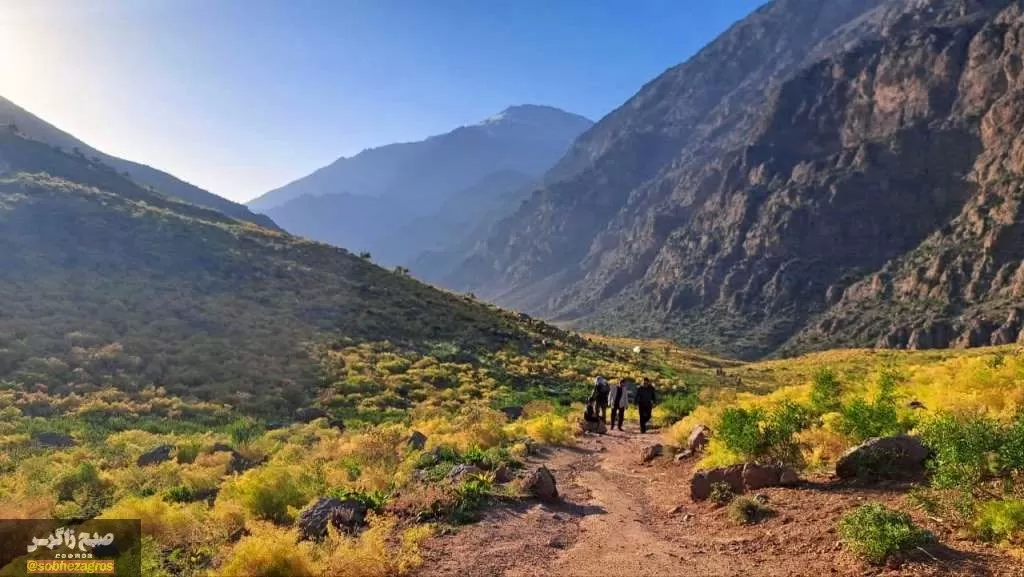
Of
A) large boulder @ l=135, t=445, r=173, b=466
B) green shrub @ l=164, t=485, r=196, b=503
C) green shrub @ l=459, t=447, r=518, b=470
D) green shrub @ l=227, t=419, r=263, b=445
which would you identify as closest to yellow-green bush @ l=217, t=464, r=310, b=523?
green shrub @ l=164, t=485, r=196, b=503

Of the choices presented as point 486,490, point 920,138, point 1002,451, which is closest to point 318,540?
point 486,490

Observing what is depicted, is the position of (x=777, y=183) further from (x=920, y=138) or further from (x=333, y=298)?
(x=333, y=298)

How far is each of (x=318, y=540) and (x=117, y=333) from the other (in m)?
27.6

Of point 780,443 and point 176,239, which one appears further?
point 176,239

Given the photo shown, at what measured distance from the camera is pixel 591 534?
9320 mm

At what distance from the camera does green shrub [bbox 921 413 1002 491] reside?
7.62m

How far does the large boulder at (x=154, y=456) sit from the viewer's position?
15094 millimetres

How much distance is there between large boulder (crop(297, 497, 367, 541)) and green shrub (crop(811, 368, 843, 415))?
10.1 m

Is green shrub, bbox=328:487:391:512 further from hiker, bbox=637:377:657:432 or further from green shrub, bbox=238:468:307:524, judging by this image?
hiker, bbox=637:377:657:432

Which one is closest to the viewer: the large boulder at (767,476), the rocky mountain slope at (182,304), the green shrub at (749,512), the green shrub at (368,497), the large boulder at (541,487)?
the green shrub at (749,512)

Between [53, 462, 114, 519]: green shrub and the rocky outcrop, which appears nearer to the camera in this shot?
the rocky outcrop

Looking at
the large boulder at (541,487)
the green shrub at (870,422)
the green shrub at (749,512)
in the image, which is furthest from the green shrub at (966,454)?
the large boulder at (541,487)

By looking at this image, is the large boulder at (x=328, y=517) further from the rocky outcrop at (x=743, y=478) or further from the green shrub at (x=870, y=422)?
the green shrub at (x=870, y=422)

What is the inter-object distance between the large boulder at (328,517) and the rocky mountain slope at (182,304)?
16184 mm
